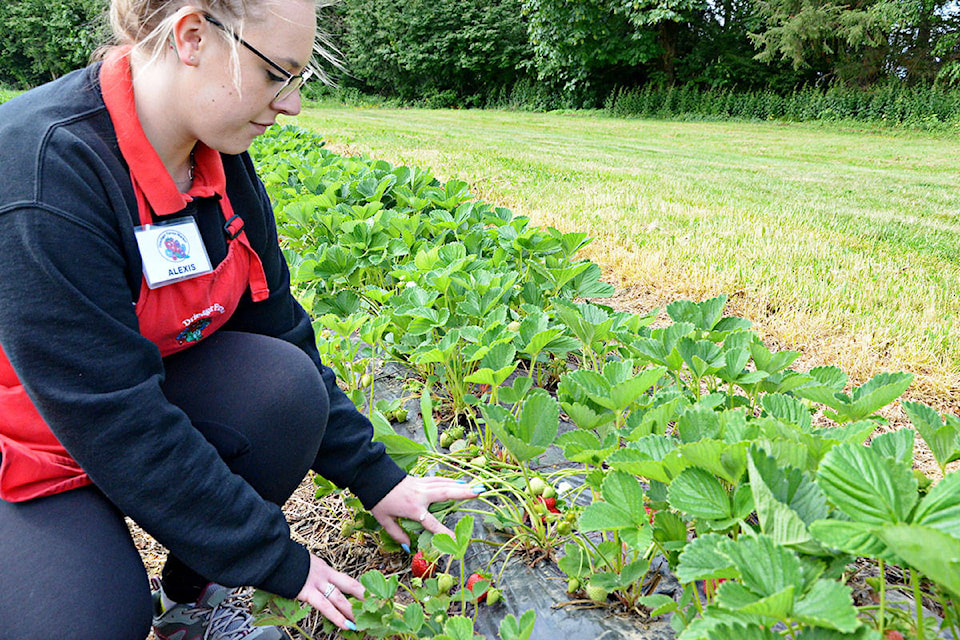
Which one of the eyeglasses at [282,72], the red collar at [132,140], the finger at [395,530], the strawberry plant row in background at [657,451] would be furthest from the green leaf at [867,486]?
the red collar at [132,140]

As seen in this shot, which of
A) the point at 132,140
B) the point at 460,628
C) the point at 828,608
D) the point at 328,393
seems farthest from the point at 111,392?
the point at 828,608

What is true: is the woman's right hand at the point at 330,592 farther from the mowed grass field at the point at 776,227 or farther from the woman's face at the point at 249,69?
the mowed grass field at the point at 776,227

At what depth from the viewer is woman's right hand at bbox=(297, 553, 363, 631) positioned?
1226mm

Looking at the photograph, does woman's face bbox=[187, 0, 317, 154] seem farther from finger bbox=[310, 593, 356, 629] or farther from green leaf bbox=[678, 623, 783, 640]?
green leaf bbox=[678, 623, 783, 640]

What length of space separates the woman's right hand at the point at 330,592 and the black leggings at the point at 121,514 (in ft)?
0.86

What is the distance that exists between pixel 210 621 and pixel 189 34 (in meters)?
1.18

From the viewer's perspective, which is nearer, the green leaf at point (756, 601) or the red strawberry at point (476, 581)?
the green leaf at point (756, 601)

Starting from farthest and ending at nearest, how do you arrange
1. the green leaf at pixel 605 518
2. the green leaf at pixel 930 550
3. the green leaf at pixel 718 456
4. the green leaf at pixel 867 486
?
the green leaf at pixel 605 518 → the green leaf at pixel 718 456 → the green leaf at pixel 867 486 → the green leaf at pixel 930 550

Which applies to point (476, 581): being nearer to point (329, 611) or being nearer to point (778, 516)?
point (329, 611)

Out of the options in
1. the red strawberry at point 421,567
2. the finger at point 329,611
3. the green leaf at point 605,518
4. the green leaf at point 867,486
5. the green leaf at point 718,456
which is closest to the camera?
the green leaf at point 867,486

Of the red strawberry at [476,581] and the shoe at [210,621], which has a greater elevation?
the red strawberry at [476,581]

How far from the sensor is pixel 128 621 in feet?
3.75

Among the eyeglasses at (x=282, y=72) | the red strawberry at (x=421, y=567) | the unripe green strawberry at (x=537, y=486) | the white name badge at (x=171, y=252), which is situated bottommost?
the red strawberry at (x=421, y=567)

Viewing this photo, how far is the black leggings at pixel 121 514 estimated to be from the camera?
3.56 feet
